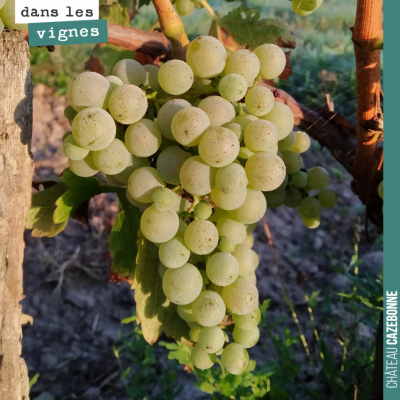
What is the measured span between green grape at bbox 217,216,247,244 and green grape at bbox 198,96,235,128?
0.10 meters

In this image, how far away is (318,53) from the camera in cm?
55

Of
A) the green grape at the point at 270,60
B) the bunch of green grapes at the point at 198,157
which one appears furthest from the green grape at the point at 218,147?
the green grape at the point at 270,60

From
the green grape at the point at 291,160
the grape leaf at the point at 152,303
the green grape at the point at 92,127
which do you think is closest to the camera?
the green grape at the point at 92,127

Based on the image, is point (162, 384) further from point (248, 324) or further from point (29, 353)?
point (248, 324)

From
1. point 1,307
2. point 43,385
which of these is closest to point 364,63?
point 1,307

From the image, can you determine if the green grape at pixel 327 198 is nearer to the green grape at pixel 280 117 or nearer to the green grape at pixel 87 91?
the green grape at pixel 280 117

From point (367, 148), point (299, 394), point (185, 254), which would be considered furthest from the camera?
point (299, 394)

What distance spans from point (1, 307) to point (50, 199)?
0.42 feet

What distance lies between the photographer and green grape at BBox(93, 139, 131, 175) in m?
0.37

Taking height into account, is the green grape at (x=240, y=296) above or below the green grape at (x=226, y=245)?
below

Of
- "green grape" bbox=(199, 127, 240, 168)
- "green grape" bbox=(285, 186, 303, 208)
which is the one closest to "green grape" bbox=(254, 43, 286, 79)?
"green grape" bbox=(199, 127, 240, 168)

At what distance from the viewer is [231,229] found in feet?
1.39

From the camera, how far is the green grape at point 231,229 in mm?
423

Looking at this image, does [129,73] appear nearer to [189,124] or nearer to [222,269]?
[189,124]
